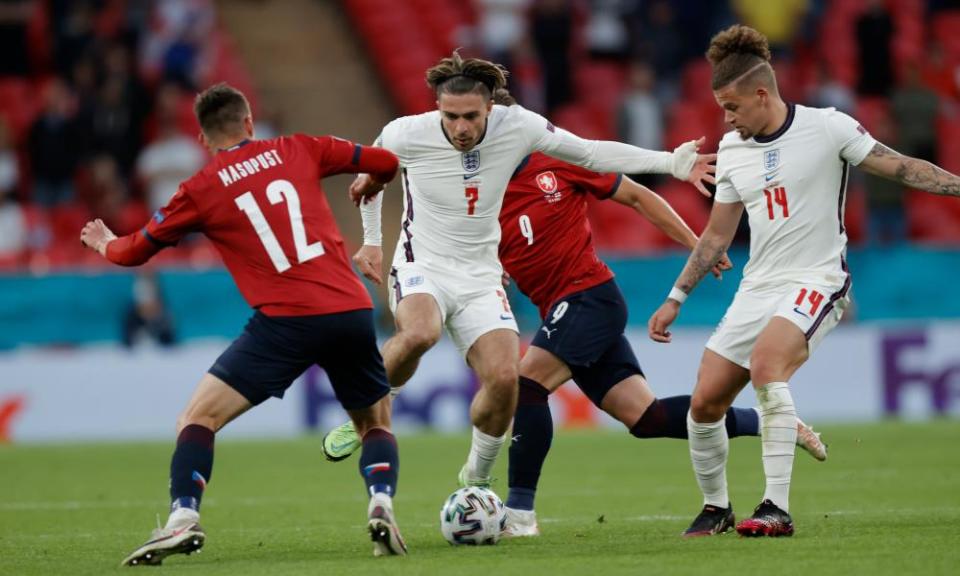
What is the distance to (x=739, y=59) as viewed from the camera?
804 centimetres

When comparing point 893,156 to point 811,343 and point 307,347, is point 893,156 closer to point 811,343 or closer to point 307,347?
point 811,343

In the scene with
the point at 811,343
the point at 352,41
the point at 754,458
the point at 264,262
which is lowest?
the point at 754,458

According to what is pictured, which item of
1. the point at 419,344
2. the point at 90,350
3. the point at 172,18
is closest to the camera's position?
the point at 419,344

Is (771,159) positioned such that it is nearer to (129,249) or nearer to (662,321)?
(662,321)

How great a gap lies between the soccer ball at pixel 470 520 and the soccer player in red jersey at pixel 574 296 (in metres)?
0.79

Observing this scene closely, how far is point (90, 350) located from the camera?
54.7 ft

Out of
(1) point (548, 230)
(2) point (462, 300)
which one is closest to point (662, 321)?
(2) point (462, 300)

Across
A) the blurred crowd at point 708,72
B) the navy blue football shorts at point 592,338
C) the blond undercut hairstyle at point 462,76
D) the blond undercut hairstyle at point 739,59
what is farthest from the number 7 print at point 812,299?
the blurred crowd at point 708,72

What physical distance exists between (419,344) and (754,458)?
18.6 feet

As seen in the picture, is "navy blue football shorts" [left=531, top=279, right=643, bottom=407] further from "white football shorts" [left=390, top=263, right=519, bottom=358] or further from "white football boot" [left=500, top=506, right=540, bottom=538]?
"white football boot" [left=500, top=506, right=540, bottom=538]

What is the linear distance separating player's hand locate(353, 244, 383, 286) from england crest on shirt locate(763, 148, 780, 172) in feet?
7.23

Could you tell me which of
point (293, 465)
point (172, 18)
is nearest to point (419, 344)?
point (293, 465)

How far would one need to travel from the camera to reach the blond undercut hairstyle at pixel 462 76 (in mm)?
8414

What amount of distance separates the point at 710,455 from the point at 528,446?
0.99 meters
